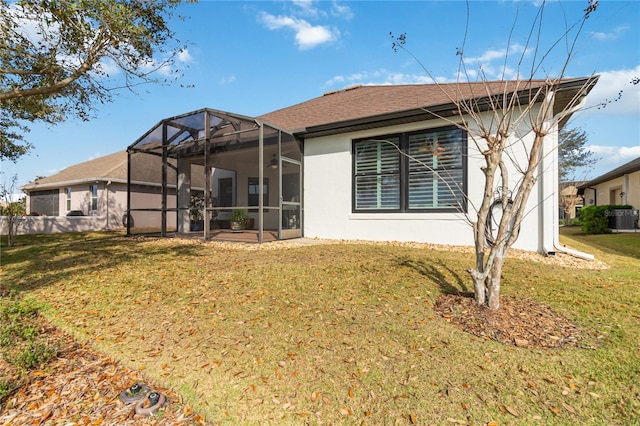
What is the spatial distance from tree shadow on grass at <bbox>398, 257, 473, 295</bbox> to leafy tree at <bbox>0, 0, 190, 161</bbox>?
6.64 m

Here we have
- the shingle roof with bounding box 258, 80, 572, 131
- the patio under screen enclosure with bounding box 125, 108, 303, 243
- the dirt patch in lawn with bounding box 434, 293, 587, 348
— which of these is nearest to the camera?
the dirt patch in lawn with bounding box 434, 293, 587, 348

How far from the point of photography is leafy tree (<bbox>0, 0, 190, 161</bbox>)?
212 inches

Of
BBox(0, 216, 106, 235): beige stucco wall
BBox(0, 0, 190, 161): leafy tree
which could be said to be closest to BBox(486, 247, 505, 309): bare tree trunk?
BBox(0, 0, 190, 161): leafy tree

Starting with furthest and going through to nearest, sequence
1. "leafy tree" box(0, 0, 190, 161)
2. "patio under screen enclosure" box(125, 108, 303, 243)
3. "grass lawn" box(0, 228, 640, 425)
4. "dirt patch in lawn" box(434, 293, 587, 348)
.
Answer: "patio under screen enclosure" box(125, 108, 303, 243) < "leafy tree" box(0, 0, 190, 161) < "dirt patch in lawn" box(434, 293, 587, 348) < "grass lawn" box(0, 228, 640, 425)

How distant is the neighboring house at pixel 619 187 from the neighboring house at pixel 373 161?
14.2 meters

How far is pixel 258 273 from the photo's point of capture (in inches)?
194

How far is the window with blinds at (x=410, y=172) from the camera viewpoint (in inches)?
291

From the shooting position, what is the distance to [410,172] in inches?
313

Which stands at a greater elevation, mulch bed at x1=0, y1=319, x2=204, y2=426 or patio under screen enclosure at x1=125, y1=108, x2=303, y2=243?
patio under screen enclosure at x1=125, y1=108, x2=303, y2=243

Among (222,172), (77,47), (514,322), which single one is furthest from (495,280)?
(222,172)

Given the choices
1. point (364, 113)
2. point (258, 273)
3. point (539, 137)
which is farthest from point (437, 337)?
point (364, 113)

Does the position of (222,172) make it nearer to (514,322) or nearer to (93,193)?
(93,193)

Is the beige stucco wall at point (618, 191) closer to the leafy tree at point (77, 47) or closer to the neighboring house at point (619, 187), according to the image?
the neighboring house at point (619, 187)

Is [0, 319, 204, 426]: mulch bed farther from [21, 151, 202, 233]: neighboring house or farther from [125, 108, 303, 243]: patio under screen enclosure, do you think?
[21, 151, 202, 233]: neighboring house
